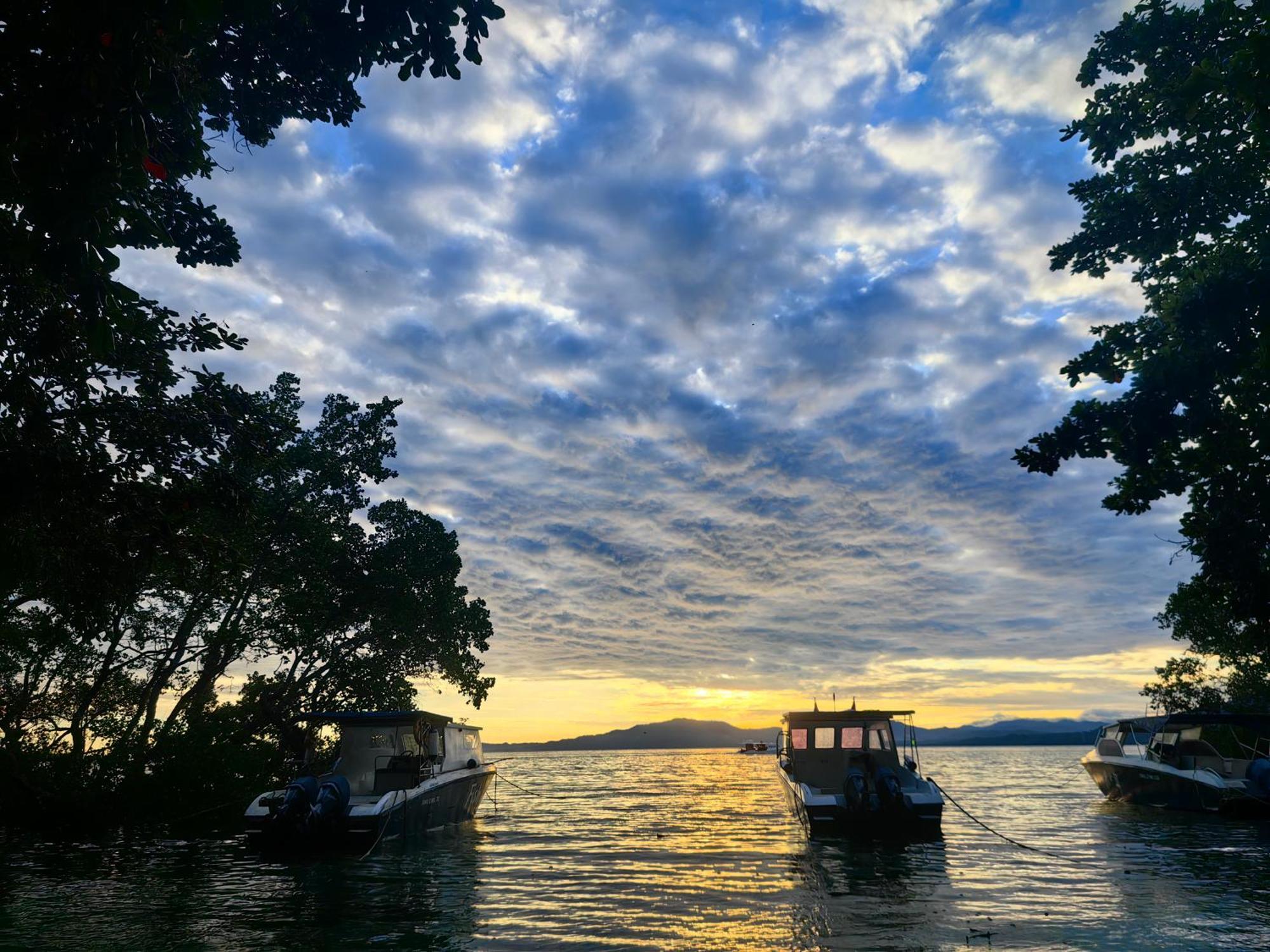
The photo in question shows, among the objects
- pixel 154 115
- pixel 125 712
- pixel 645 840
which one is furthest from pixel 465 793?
pixel 154 115

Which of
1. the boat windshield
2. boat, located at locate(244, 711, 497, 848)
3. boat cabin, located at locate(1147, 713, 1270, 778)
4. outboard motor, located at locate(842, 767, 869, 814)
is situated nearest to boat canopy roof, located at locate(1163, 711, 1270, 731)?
boat cabin, located at locate(1147, 713, 1270, 778)

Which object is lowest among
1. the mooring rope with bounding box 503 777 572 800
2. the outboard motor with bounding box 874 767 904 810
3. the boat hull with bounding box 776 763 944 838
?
the mooring rope with bounding box 503 777 572 800

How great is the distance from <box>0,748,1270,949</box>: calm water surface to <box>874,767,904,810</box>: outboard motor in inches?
44.1

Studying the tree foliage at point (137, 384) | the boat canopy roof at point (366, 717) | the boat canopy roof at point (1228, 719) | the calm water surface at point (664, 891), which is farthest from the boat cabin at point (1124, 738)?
the tree foliage at point (137, 384)

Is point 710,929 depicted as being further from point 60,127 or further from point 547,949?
point 60,127

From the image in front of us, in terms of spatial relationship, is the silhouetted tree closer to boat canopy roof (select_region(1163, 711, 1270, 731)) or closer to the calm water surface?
the calm water surface

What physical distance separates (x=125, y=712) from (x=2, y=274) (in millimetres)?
22285

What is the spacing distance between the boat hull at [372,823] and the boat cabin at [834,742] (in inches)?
420

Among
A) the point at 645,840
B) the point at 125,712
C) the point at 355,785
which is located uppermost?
the point at 125,712

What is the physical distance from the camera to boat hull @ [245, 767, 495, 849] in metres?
18.0

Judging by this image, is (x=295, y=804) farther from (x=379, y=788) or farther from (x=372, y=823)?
(x=379, y=788)

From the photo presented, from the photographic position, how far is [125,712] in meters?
26.5

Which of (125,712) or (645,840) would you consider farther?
(125,712)

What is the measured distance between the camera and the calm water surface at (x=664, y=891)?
1092 centimetres
